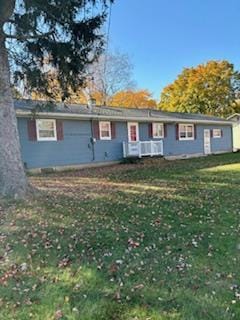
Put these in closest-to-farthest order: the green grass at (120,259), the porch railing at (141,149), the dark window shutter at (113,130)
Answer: the green grass at (120,259) < the dark window shutter at (113,130) < the porch railing at (141,149)

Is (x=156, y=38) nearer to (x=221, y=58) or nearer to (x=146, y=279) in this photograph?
(x=221, y=58)

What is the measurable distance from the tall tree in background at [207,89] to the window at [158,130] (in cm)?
1713

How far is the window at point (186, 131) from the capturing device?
24.8 meters

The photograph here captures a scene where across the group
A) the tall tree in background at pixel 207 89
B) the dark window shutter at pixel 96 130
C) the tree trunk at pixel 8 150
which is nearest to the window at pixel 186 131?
the dark window shutter at pixel 96 130

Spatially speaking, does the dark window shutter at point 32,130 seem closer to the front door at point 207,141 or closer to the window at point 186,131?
the window at point 186,131

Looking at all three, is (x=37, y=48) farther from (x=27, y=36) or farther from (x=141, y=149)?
(x=141, y=149)

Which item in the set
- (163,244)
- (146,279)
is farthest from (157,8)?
(146,279)

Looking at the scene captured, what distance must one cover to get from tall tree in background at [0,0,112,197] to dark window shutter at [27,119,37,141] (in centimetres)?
648

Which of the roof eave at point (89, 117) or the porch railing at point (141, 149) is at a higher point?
the roof eave at point (89, 117)

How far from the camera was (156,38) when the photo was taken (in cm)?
2716

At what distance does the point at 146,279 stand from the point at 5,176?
4.99 meters

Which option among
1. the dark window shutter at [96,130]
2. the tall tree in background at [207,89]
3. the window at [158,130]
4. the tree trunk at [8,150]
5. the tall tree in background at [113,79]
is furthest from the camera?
the tall tree in background at [207,89]

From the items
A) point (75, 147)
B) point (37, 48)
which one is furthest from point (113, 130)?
point (37, 48)

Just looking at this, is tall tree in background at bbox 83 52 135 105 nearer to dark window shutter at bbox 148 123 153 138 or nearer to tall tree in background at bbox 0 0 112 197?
dark window shutter at bbox 148 123 153 138
